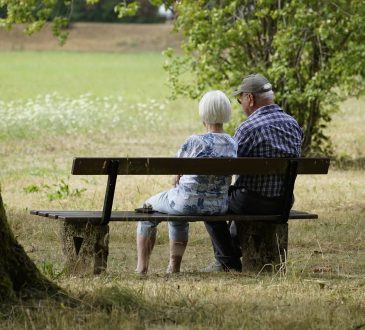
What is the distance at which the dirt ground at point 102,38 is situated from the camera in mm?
72500

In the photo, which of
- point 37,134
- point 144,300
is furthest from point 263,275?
point 37,134

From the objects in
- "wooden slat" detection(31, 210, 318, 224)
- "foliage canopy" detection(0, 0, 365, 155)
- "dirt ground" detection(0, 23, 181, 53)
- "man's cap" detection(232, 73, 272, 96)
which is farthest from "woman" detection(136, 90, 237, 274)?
"dirt ground" detection(0, 23, 181, 53)

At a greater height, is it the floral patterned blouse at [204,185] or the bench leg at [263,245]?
the floral patterned blouse at [204,185]

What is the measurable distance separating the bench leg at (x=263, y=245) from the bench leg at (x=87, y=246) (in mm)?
1136

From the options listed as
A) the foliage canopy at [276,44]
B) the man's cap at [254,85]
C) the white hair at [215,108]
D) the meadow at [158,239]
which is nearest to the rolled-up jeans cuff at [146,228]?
the meadow at [158,239]

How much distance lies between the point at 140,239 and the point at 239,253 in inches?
30.8

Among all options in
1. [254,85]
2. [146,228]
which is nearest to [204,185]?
[146,228]

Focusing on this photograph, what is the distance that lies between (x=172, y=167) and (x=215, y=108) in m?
0.59

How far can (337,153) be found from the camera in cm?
1958

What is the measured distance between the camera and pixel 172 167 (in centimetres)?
815

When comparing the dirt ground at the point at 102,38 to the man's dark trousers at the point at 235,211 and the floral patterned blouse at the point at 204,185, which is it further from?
the floral patterned blouse at the point at 204,185

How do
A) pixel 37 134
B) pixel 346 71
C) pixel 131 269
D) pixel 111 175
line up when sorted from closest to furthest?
pixel 111 175, pixel 131 269, pixel 346 71, pixel 37 134

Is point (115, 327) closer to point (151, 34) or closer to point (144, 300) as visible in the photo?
point (144, 300)

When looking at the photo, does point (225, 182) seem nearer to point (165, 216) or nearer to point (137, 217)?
point (165, 216)
